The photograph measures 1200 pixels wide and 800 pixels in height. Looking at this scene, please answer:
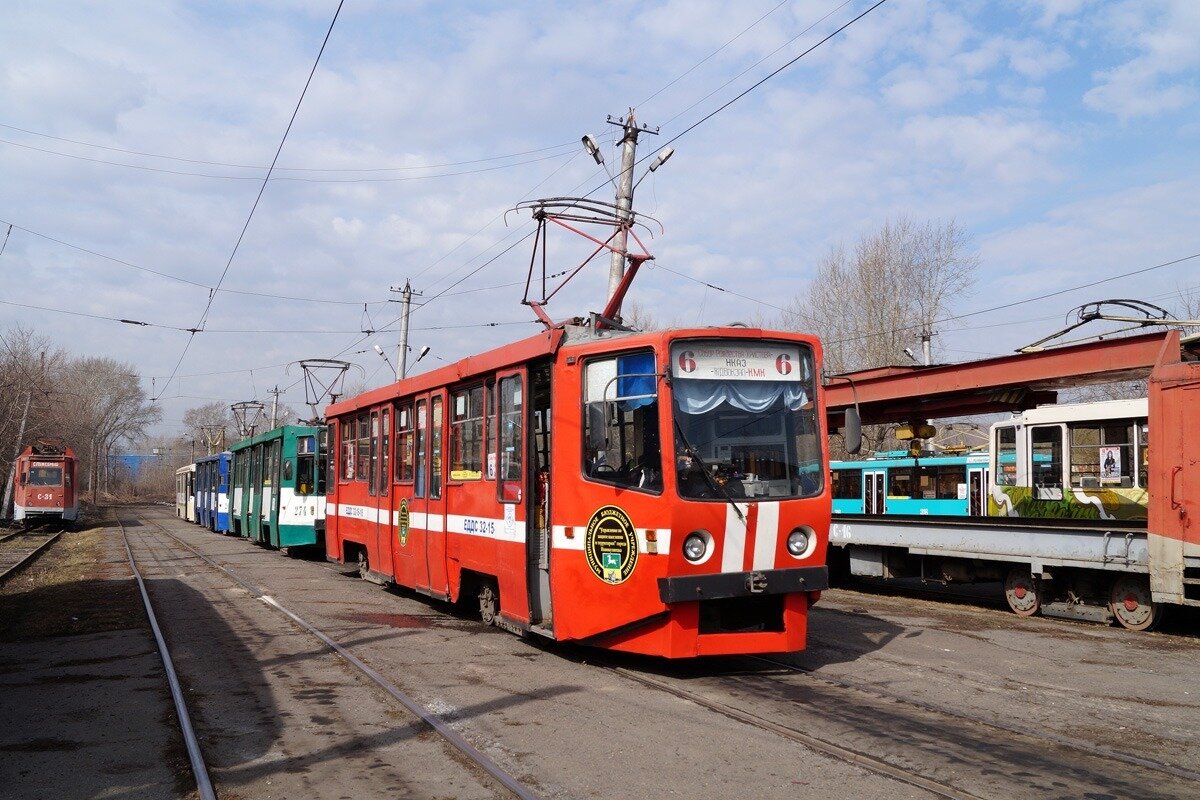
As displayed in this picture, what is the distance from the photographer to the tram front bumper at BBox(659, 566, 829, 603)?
25.8ft

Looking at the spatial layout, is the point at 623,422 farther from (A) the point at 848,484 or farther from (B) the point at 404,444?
(A) the point at 848,484

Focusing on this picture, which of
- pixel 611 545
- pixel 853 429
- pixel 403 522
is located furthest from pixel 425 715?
pixel 403 522

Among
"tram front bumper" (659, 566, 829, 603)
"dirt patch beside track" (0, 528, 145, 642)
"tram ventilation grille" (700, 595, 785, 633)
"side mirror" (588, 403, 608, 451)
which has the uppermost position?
"side mirror" (588, 403, 608, 451)

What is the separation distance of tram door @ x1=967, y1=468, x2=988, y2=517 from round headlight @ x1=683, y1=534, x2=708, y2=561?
64.3 feet

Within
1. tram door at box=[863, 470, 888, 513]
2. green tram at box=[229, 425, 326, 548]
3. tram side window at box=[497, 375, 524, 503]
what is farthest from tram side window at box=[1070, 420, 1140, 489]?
green tram at box=[229, 425, 326, 548]

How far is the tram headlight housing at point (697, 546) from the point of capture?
7980 millimetres

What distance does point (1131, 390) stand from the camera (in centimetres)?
3067

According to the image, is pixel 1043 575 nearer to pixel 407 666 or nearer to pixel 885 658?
pixel 885 658

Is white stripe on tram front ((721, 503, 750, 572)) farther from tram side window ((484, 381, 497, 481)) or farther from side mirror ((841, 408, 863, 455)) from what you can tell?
tram side window ((484, 381, 497, 481))

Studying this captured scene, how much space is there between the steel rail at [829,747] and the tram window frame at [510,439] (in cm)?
243

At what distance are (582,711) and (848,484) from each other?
949 inches

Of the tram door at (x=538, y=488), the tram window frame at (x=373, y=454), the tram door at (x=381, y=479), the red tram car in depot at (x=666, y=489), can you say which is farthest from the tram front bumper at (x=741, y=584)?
the tram window frame at (x=373, y=454)

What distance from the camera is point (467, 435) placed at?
36.4 ft

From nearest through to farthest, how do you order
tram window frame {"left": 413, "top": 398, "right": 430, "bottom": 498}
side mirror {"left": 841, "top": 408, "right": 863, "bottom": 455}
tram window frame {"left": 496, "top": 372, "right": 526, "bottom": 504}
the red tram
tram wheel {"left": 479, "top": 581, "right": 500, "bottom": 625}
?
side mirror {"left": 841, "top": 408, "right": 863, "bottom": 455} → tram window frame {"left": 496, "top": 372, "right": 526, "bottom": 504} → tram wheel {"left": 479, "top": 581, "right": 500, "bottom": 625} → tram window frame {"left": 413, "top": 398, "right": 430, "bottom": 498} → the red tram
